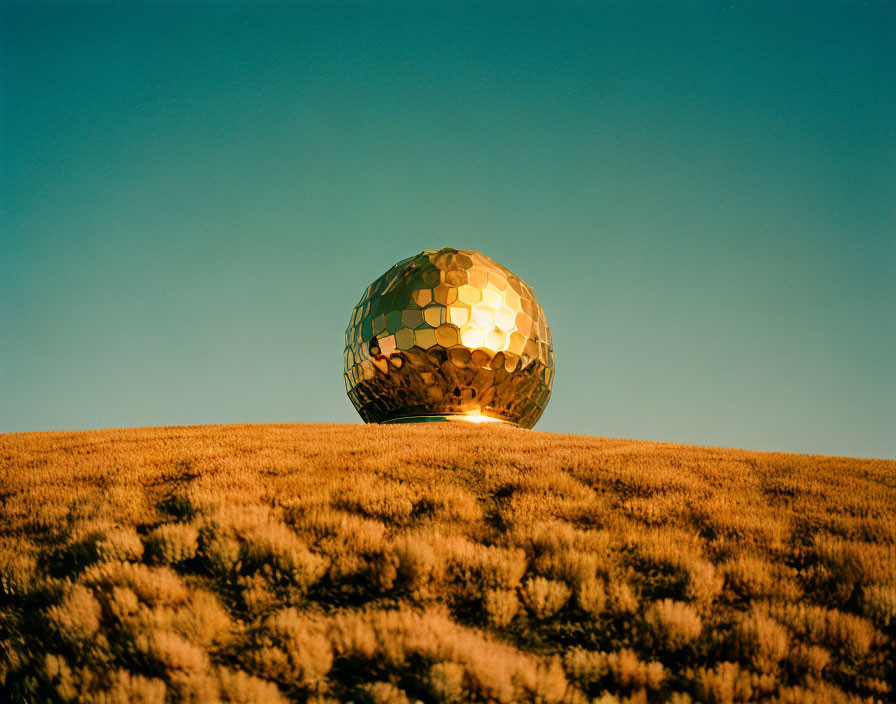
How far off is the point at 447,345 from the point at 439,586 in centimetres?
980

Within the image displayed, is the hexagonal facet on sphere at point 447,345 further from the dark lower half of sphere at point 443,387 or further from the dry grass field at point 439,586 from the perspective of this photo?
the dry grass field at point 439,586

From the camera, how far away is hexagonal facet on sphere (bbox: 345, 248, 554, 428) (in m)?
14.6

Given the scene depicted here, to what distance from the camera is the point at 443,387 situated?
48.2 feet

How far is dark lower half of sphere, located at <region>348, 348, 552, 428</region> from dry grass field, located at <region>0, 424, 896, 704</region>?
6.37m

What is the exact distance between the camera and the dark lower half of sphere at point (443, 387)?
14.6 meters

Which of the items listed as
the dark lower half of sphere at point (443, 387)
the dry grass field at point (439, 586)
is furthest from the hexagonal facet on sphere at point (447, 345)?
the dry grass field at point (439, 586)

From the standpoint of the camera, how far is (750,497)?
296 inches

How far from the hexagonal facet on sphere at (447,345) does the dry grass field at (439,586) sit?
6413 mm

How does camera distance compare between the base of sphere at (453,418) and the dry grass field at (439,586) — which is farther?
the base of sphere at (453,418)

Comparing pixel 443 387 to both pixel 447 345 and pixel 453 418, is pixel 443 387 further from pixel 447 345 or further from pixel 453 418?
pixel 447 345

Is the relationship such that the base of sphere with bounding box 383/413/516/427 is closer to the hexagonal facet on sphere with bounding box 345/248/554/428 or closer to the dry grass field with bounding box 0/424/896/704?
the hexagonal facet on sphere with bounding box 345/248/554/428

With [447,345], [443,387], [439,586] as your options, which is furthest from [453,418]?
[439,586]

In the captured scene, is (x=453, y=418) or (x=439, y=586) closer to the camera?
(x=439, y=586)

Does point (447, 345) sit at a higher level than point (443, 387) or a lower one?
higher
